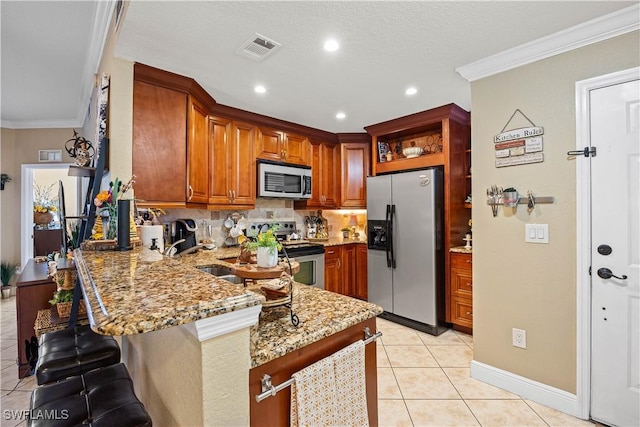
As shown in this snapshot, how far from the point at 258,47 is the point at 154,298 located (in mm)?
1839

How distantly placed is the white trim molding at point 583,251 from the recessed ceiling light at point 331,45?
4.99 feet

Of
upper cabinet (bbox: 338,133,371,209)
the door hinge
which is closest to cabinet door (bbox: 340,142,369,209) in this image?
upper cabinet (bbox: 338,133,371,209)

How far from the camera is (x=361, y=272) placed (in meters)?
4.17

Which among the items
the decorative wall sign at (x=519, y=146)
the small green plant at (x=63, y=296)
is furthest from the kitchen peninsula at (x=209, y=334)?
the decorative wall sign at (x=519, y=146)

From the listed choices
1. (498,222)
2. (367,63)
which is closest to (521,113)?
(498,222)

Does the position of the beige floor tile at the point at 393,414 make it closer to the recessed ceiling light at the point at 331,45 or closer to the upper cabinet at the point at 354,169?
the recessed ceiling light at the point at 331,45

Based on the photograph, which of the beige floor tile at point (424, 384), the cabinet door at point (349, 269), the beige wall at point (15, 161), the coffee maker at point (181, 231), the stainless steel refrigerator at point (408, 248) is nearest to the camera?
the beige floor tile at point (424, 384)

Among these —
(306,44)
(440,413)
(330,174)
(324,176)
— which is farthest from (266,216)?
(440,413)

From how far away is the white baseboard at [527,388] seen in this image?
192 cm

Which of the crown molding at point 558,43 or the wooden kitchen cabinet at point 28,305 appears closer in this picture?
the crown molding at point 558,43

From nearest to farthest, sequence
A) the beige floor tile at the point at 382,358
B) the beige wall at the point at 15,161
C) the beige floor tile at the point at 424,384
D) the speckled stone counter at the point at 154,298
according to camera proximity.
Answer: the speckled stone counter at the point at 154,298 → the beige floor tile at the point at 424,384 → the beige floor tile at the point at 382,358 → the beige wall at the point at 15,161

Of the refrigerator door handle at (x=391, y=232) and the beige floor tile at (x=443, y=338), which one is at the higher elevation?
the refrigerator door handle at (x=391, y=232)

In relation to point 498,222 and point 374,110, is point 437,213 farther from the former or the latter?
point 374,110

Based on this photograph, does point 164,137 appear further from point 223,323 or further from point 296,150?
point 223,323
